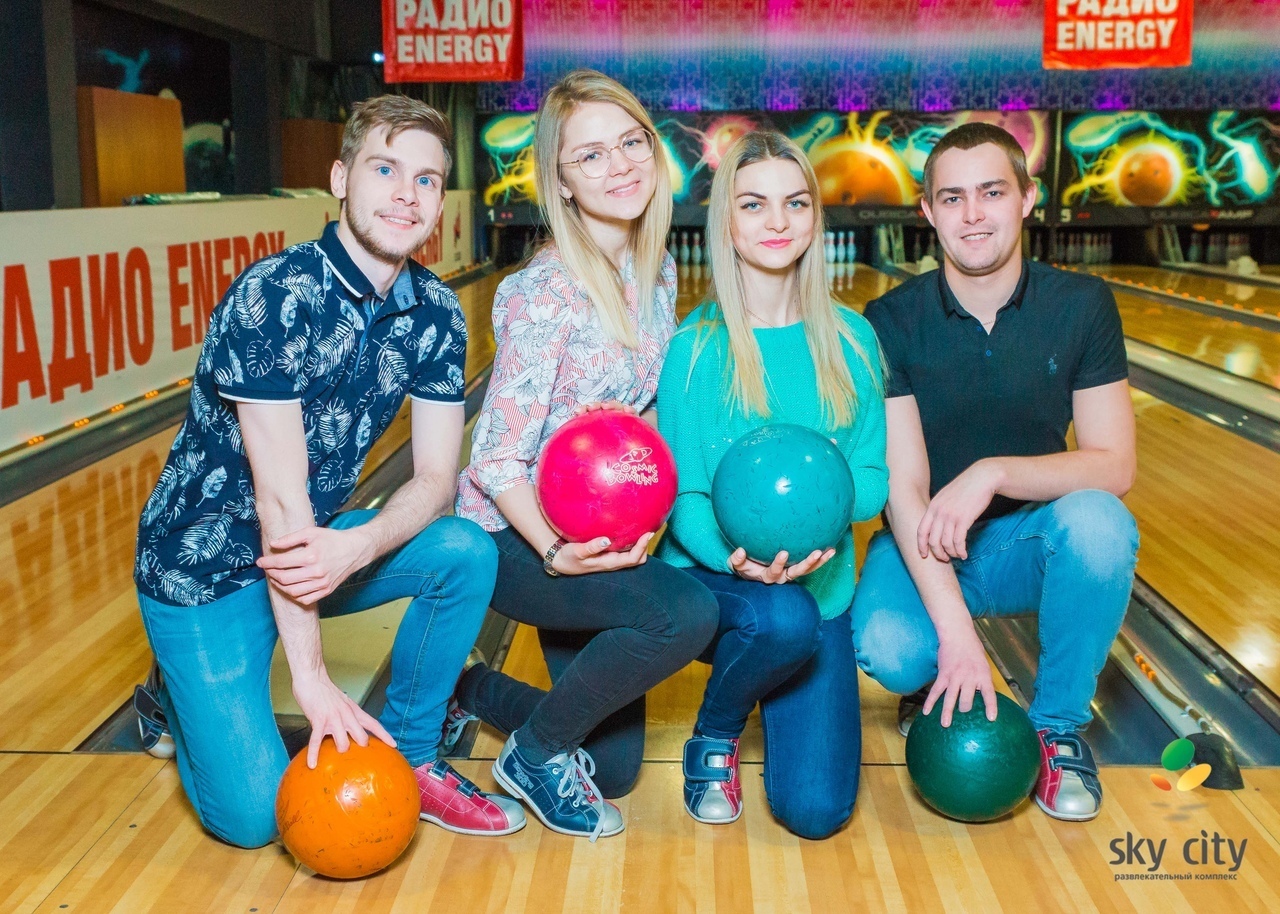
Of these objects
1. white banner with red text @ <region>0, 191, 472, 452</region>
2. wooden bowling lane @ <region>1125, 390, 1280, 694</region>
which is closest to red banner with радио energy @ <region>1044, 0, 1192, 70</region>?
wooden bowling lane @ <region>1125, 390, 1280, 694</region>

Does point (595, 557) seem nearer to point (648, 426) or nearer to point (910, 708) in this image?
point (648, 426)

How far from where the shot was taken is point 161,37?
6.64 metres

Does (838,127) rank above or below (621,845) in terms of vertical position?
above

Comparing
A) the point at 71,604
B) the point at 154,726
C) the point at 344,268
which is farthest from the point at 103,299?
the point at 344,268

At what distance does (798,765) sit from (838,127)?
7774 millimetres

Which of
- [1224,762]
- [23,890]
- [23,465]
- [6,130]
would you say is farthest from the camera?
[6,130]

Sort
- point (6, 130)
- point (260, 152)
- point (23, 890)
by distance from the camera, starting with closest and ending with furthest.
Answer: point (23, 890)
point (6, 130)
point (260, 152)

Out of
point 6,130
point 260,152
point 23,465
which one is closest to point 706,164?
point 260,152

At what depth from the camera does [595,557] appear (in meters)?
1.52

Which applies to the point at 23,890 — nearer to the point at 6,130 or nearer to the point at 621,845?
the point at 621,845

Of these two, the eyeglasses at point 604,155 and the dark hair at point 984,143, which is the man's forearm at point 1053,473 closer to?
the dark hair at point 984,143

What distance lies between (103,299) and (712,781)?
2.97m

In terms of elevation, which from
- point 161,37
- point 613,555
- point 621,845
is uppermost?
point 161,37

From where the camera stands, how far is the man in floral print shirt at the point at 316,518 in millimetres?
1465
